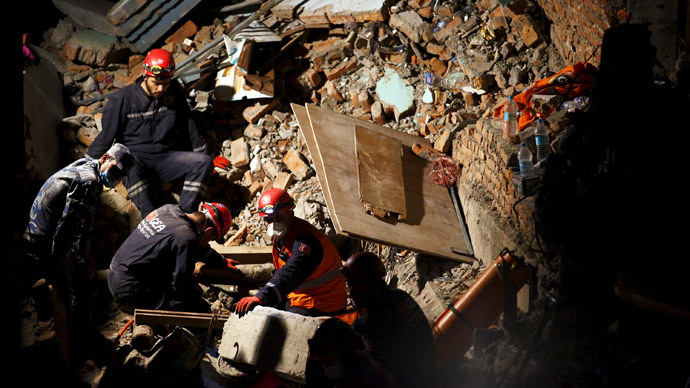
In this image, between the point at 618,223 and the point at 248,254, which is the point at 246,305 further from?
the point at 618,223

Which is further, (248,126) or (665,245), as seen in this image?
(248,126)

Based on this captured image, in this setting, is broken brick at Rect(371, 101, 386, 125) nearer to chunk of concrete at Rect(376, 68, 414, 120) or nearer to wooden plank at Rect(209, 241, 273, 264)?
chunk of concrete at Rect(376, 68, 414, 120)

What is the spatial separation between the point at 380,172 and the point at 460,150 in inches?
36.8

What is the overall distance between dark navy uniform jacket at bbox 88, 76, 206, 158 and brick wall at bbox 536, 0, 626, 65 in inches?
171

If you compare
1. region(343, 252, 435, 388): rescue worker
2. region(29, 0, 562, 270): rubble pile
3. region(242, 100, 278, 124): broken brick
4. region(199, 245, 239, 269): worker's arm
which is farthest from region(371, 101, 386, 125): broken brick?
region(343, 252, 435, 388): rescue worker

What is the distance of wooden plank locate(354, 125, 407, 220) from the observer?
606 cm

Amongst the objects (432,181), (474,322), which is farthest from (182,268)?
(432,181)

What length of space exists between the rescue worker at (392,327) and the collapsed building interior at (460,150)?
31 cm

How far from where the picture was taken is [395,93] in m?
7.47

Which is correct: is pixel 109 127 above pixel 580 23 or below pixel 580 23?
below

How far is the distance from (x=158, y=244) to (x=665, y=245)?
13.1 feet

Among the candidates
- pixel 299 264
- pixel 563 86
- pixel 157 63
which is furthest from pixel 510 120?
pixel 157 63

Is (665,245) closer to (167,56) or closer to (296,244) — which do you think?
(296,244)

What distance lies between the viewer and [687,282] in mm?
3654
